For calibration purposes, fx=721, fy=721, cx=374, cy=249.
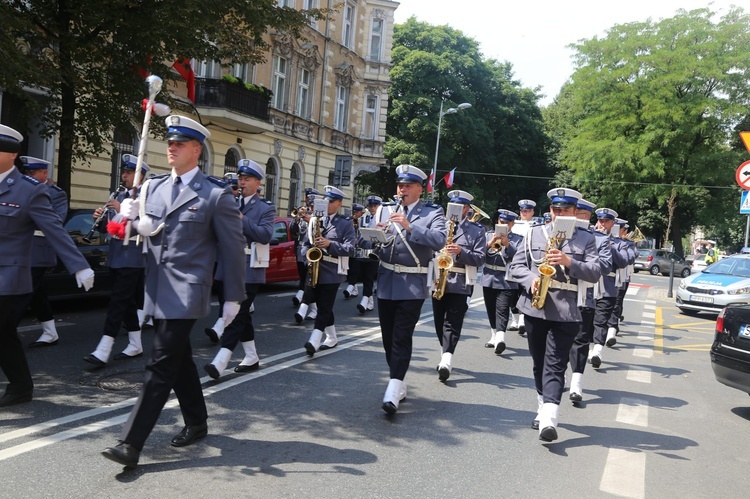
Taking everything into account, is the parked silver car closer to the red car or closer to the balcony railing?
the balcony railing

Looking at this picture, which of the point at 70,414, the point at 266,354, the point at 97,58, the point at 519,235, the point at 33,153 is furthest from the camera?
the point at 33,153

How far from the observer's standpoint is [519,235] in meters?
11.2

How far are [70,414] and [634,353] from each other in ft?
29.2

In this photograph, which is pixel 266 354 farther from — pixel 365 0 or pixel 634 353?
pixel 365 0

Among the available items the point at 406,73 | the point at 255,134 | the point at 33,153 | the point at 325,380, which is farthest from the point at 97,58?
the point at 406,73

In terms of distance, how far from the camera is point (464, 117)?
48.9 metres

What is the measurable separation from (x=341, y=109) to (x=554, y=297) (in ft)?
103

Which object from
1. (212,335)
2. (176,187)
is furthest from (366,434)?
(212,335)

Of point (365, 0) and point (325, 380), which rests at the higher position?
point (365, 0)

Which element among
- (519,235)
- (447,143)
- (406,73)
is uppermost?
(406,73)

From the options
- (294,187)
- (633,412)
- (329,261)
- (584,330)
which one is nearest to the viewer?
(633,412)

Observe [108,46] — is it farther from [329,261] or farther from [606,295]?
[606,295]

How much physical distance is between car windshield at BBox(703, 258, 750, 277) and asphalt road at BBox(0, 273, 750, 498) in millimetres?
10741

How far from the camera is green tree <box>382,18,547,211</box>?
4819 cm
